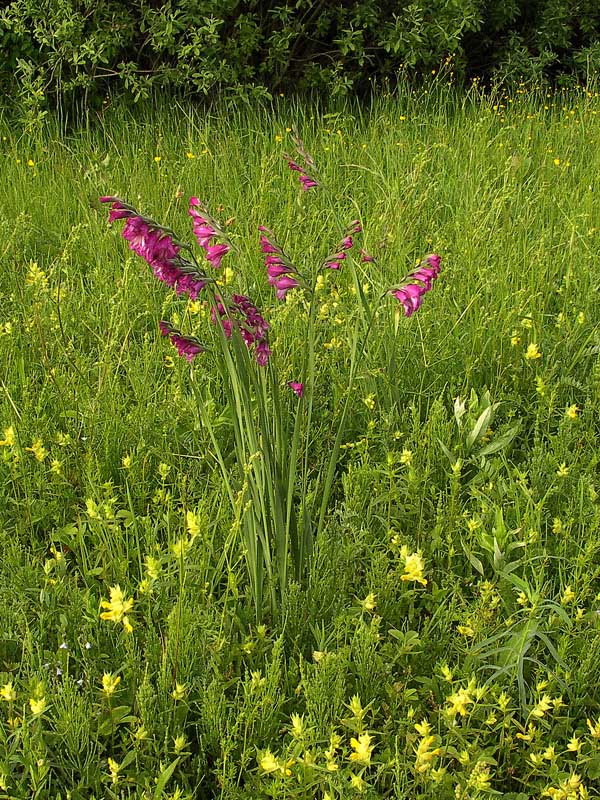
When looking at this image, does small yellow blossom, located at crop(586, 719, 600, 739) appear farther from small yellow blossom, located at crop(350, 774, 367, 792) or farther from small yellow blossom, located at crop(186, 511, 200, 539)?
small yellow blossom, located at crop(186, 511, 200, 539)

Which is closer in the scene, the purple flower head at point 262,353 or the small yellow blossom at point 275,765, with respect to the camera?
the small yellow blossom at point 275,765

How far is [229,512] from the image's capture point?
1.95 meters

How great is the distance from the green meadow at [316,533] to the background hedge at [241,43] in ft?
5.84

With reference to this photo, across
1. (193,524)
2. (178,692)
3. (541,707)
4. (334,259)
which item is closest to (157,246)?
(334,259)

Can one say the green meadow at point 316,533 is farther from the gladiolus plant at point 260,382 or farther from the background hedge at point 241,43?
the background hedge at point 241,43

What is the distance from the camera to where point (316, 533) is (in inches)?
77.8

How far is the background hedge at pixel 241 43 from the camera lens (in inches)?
188

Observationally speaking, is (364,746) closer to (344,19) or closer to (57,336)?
(57,336)

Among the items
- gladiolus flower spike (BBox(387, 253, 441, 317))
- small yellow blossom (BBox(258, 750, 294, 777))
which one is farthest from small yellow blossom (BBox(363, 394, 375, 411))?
small yellow blossom (BBox(258, 750, 294, 777))

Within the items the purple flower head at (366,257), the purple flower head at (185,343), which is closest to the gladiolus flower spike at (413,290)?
the purple flower head at (366,257)

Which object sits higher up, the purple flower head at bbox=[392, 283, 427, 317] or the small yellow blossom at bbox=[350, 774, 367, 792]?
the purple flower head at bbox=[392, 283, 427, 317]

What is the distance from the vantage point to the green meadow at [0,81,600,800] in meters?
1.49

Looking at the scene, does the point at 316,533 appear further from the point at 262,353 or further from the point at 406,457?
the point at 262,353

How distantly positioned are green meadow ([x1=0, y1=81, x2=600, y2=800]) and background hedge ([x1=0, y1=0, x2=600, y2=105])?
178 cm
